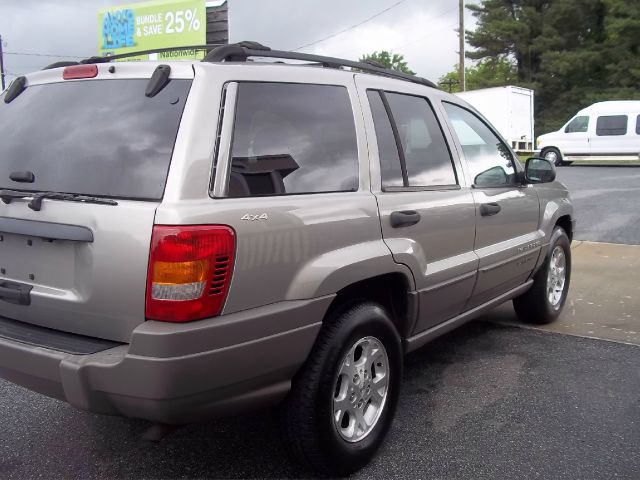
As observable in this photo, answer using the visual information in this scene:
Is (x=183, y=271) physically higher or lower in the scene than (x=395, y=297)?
higher

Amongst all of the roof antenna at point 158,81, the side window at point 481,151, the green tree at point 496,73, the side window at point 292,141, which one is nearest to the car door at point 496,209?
the side window at point 481,151

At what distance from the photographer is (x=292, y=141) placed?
2.72m

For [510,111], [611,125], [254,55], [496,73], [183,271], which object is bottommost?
[183,271]

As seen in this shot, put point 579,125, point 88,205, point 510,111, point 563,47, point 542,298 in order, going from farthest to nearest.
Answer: point 563,47, point 510,111, point 579,125, point 542,298, point 88,205

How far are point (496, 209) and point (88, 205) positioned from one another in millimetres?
2575

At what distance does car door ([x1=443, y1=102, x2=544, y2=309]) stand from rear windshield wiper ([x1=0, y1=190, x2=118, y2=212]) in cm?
226

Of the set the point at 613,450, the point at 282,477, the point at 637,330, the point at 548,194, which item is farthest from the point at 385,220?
the point at 637,330

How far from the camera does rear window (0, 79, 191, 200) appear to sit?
2400 millimetres

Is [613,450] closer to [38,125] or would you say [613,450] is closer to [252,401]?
[252,401]

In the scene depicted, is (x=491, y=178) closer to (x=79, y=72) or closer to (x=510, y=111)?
(x=79, y=72)

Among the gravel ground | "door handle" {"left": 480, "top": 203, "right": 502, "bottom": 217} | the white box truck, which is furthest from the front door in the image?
"door handle" {"left": 480, "top": 203, "right": 502, "bottom": 217}

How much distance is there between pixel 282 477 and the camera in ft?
9.30

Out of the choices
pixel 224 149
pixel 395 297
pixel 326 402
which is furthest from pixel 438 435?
pixel 224 149

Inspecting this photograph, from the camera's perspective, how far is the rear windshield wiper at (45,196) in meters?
2.40
